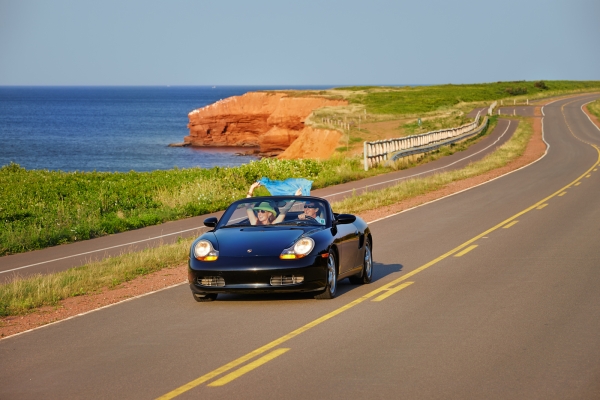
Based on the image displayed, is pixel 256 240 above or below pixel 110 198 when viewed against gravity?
above

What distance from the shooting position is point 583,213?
900 inches

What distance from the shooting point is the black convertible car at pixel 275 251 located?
444 inches

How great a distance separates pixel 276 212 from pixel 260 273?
6.04 ft

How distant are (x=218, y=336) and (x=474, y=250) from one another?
817 cm

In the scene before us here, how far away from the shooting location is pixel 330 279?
1179 cm

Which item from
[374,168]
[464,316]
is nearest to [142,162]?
[374,168]

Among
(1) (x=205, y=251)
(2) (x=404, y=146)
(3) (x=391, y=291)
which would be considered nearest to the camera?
(1) (x=205, y=251)

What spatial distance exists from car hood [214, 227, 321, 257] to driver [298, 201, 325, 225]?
0.43 meters

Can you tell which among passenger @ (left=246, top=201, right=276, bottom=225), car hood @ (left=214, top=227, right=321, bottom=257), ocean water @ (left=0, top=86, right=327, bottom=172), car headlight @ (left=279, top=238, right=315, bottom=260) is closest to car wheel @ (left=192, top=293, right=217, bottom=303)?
car hood @ (left=214, top=227, right=321, bottom=257)

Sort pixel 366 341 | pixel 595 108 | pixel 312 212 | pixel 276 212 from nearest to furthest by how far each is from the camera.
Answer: pixel 366 341 < pixel 312 212 < pixel 276 212 < pixel 595 108

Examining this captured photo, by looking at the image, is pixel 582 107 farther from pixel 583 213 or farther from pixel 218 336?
pixel 218 336

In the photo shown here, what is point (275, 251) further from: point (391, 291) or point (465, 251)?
point (465, 251)

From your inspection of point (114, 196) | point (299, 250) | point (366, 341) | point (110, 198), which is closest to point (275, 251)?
point (299, 250)

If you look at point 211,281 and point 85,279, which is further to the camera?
point 85,279
